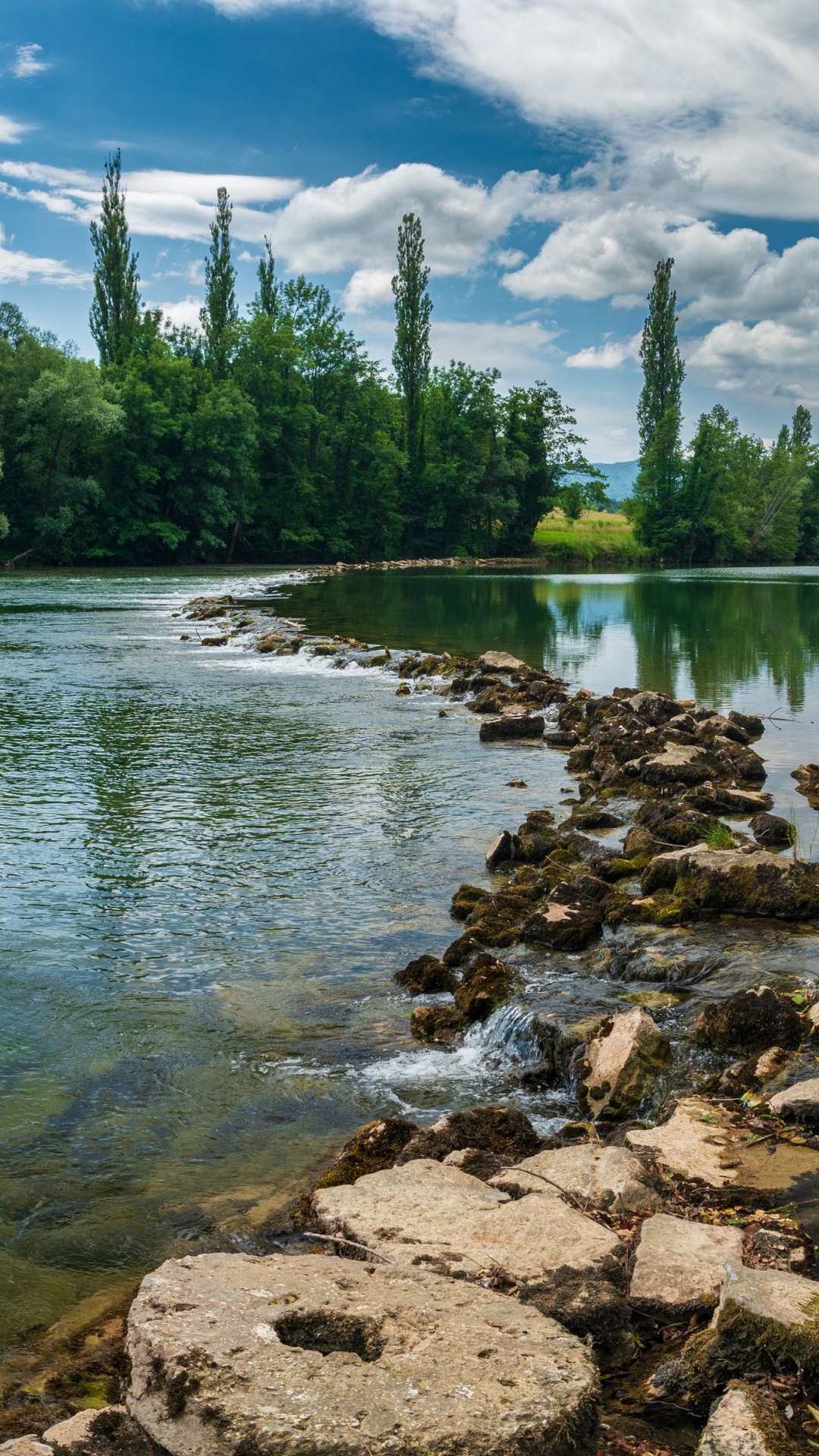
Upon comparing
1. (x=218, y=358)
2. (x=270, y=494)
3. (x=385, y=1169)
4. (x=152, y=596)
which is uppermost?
(x=218, y=358)

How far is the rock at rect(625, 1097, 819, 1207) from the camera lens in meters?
5.47

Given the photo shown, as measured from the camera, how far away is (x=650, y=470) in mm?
115562

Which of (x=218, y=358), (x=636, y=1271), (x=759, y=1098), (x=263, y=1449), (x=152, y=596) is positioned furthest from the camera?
(x=218, y=358)

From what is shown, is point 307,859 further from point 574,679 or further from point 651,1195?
point 574,679

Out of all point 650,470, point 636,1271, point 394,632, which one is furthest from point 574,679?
point 650,470

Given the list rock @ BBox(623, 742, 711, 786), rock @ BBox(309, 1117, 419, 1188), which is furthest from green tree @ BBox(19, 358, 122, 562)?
rock @ BBox(309, 1117, 419, 1188)

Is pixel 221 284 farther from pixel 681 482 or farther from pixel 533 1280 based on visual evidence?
pixel 533 1280

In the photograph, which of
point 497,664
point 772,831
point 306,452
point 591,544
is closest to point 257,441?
point 306,452

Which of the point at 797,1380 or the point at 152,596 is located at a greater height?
the point at 152,596

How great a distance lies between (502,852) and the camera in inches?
482

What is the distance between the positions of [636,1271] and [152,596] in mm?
52498

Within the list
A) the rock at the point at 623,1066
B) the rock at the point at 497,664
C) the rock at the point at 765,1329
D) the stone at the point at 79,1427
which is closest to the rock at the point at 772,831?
the rock at the point at 623,1066

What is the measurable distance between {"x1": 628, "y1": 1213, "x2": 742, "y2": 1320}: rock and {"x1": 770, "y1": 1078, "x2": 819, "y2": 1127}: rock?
1476 mm

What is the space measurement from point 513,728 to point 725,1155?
48.1 feet
